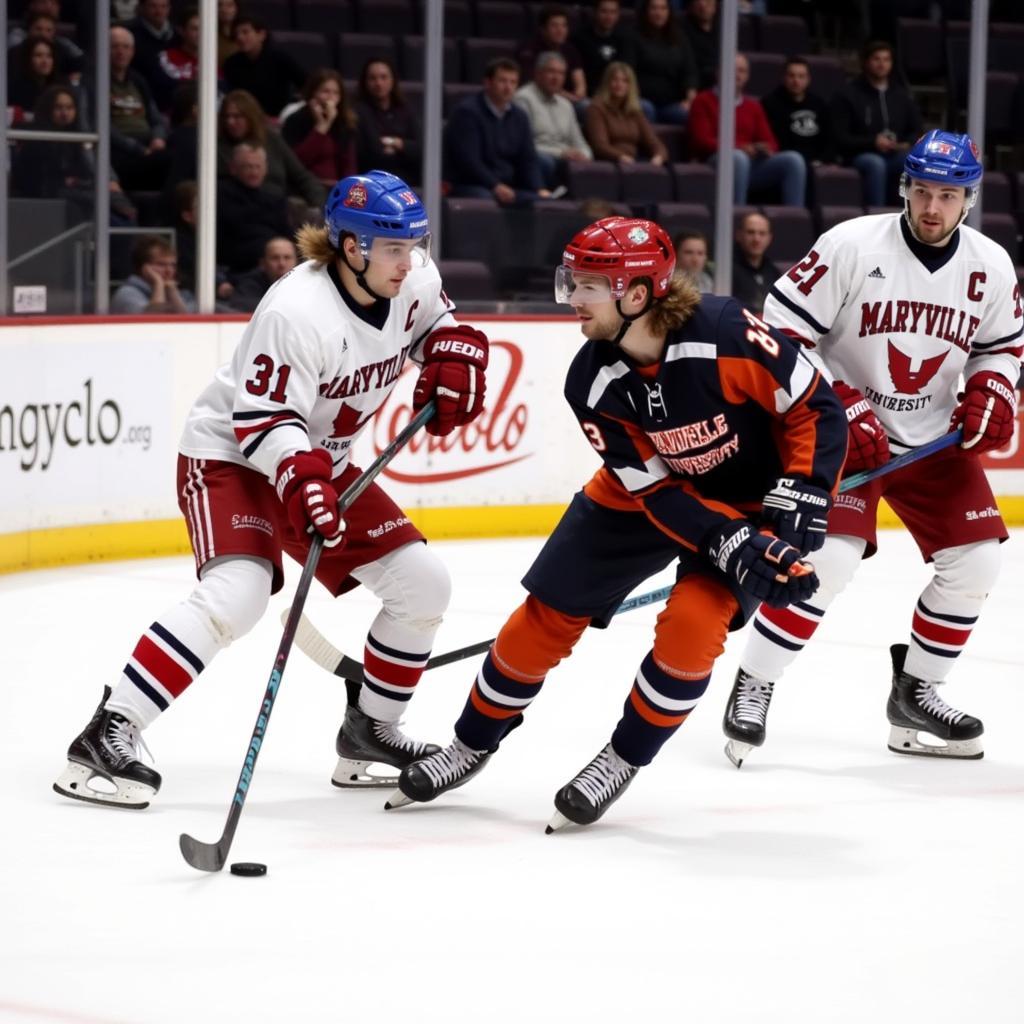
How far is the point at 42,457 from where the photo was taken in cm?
558

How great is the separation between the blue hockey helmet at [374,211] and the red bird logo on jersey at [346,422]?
0.29 metres

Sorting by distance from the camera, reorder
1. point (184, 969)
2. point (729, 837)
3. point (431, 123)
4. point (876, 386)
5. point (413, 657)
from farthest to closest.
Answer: point (431, 123) → point (876, 386) → point (413, 657) → point (729, 837) → point (184, 969)

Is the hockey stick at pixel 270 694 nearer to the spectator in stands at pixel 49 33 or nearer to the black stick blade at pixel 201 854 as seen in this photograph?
the black stick blade at pixel 201 854

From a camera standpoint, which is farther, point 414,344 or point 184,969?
point 414,344

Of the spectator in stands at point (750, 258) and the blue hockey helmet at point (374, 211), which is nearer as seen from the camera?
the blue hockey helmet at point (374, 211)

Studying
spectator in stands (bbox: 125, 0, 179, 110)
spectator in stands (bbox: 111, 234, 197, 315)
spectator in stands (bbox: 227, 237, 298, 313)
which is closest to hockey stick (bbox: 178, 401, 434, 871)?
spectator in stands (bbox: 111, 234, 197, 315)

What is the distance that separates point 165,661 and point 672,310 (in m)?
1.00

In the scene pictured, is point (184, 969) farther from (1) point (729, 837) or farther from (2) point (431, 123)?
(2) point (431, 123)

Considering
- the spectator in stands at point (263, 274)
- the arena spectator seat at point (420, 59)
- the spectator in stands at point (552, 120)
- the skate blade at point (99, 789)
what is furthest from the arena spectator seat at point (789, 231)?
the skate blade at point (99, 789)

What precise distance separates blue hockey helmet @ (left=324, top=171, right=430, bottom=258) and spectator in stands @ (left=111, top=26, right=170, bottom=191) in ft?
10.7

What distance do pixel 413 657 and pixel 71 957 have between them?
106 centimetres

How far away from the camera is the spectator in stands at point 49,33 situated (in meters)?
5.73

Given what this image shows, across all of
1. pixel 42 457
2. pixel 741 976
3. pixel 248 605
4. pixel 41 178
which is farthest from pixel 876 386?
pixel 41 178

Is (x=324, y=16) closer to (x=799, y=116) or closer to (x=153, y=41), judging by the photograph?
(x=153, y=41)
